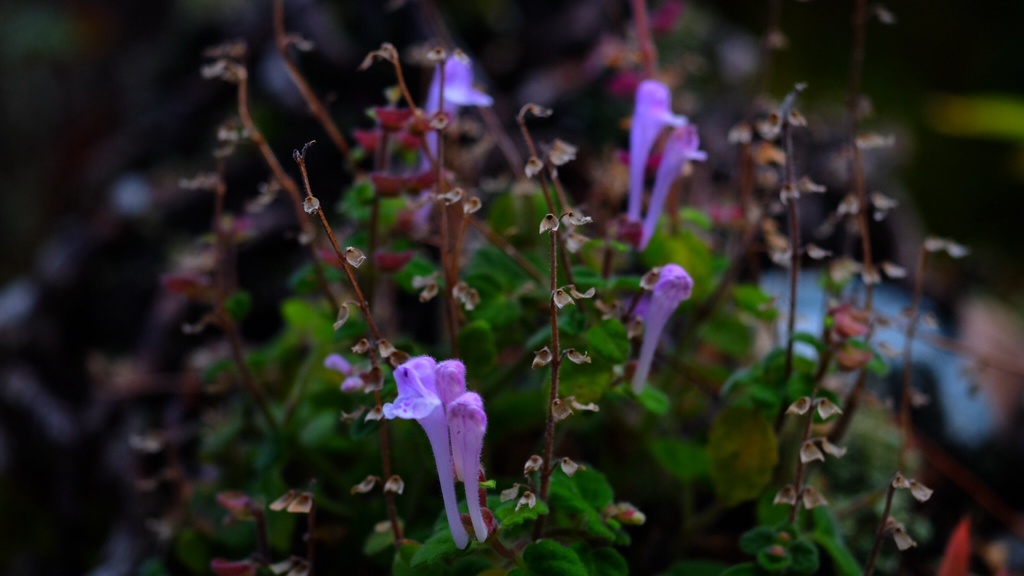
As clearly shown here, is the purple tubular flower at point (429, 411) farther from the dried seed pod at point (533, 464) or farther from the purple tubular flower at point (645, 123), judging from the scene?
the purple tubular flower at point (645, 123)

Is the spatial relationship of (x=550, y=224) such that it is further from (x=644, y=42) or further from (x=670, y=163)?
(x=644, y=42)

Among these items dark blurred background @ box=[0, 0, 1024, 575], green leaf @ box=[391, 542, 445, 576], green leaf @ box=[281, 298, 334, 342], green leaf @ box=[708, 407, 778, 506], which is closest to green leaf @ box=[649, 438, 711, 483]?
green leaf @ box=[708, 407, 778, 506]

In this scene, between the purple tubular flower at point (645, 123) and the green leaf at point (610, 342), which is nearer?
the green leaf at point (610, 342)

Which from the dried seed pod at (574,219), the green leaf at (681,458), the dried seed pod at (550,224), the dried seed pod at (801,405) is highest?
the dried seed pod at (550,224)

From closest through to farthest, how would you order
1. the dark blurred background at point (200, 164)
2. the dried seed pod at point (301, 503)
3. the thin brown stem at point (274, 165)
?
the dried seed pod at point (301, 503)
the thin brown stem at point (274, 165)
the dark blurred background at point (200, 164)

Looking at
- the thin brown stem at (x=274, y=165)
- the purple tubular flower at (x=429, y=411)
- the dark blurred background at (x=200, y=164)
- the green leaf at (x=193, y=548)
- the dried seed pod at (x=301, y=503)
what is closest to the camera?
the purple tubular flower at (x=429, y=411)

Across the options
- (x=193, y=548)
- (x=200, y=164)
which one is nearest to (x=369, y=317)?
(x=193, y=548)

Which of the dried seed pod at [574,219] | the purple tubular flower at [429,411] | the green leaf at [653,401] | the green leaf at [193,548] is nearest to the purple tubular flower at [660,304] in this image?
the green leaf at [653,401]

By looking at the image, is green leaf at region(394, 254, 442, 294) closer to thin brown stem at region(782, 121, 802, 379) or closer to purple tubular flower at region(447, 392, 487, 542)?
purple tubular flower at region(447, 392, 487, 542)
